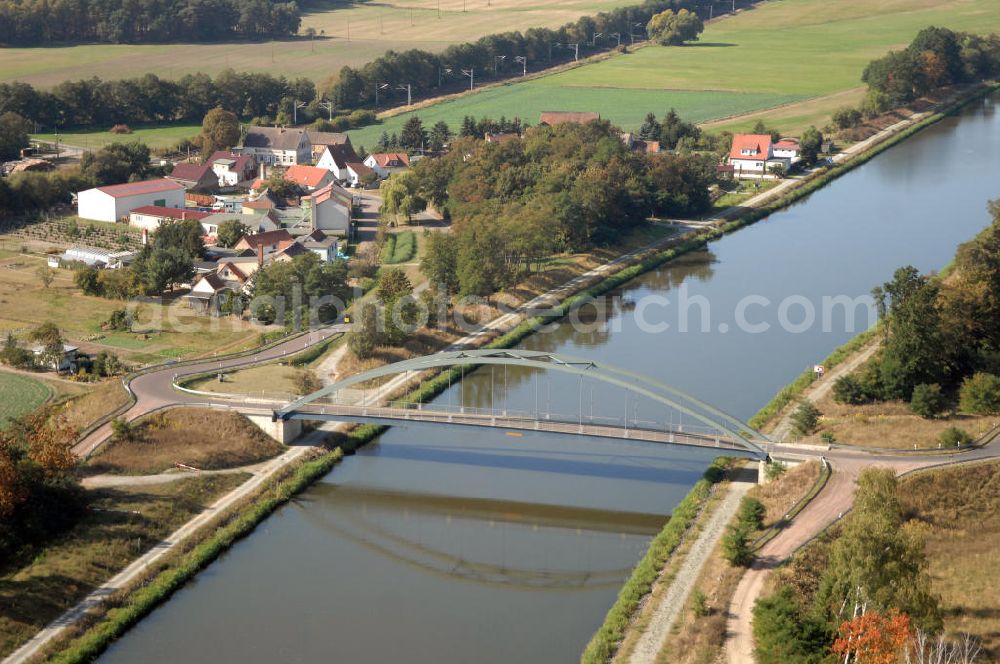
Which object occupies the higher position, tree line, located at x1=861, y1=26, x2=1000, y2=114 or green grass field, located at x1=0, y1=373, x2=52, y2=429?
tree line, located at x1=861, y1=26, x2=1000, y2=114

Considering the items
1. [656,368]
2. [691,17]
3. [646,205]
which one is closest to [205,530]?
[656,368]

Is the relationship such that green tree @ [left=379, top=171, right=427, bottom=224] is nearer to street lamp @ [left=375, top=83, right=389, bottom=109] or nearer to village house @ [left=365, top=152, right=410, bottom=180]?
village house @ [left=365, top=152, right=410, bottom=180]

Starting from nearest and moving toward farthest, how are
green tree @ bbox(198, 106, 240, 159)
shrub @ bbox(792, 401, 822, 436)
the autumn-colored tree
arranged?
the autumn-colored tree
shrub @ bbox(792, 401, 822, 436)
green tree @ bbox(198, 106, 240, 159)

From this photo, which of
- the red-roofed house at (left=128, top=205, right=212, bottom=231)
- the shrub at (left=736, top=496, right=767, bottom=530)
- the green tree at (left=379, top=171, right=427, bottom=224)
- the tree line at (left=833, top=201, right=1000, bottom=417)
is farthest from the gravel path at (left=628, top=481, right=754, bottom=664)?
the red-roofed house at (left=128, top=205, right=212, bottom=231)

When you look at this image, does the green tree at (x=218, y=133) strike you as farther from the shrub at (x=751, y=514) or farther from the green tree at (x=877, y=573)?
the green tree at (x=877, y=573)

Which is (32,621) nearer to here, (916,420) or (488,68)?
(916,420)

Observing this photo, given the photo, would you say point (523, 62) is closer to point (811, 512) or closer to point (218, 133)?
point (218, 133)

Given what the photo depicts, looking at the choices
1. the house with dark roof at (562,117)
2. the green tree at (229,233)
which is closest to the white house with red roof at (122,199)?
the green tree at (229,233)

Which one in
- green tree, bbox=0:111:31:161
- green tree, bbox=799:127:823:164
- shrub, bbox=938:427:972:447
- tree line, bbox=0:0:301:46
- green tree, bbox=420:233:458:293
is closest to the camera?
shrub, bbox=938:427:972:447
